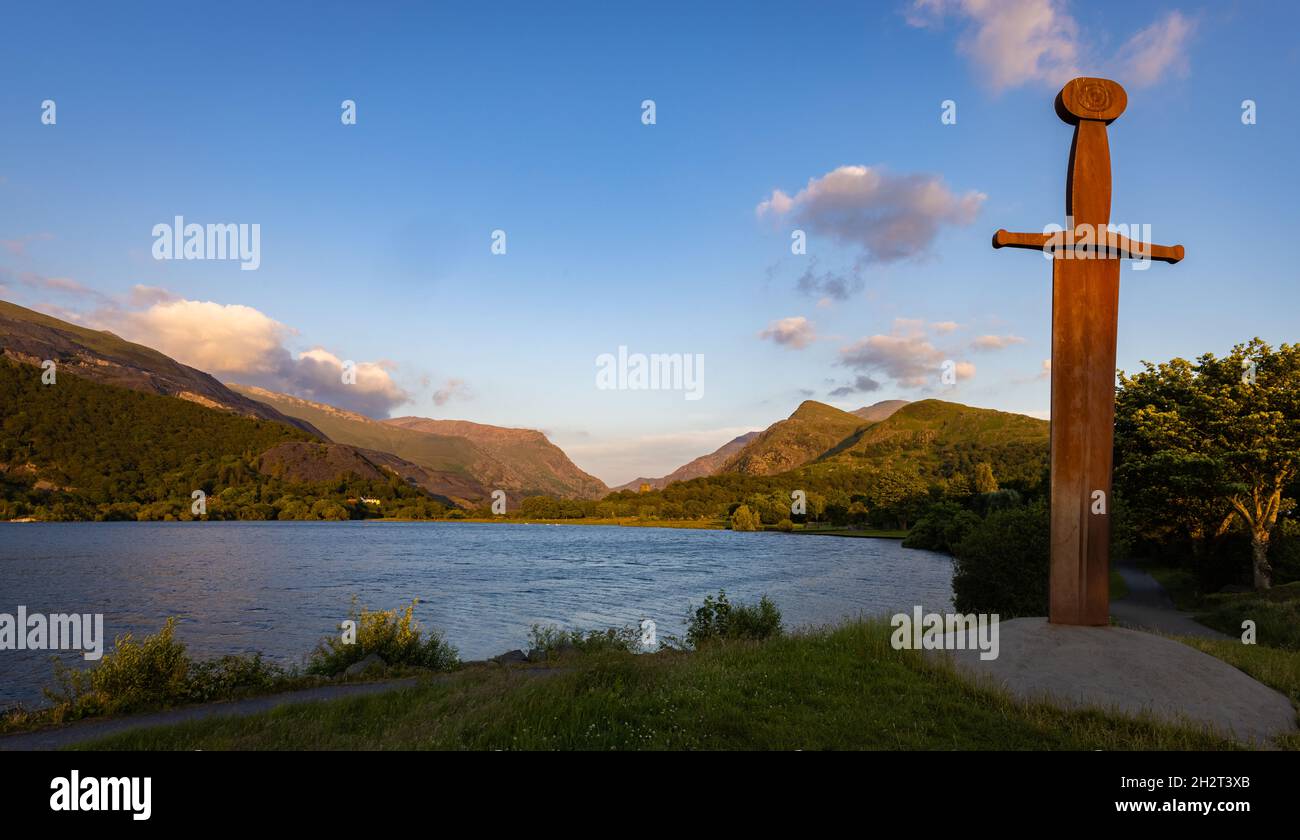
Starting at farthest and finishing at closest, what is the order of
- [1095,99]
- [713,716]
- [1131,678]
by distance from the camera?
1. [1095,99]
2. [1131,678]
3. [713,716]

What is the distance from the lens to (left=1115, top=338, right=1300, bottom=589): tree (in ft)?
89.8

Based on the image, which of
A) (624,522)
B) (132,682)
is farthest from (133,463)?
(132,682)

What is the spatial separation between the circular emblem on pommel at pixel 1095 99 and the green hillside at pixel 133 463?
156 m

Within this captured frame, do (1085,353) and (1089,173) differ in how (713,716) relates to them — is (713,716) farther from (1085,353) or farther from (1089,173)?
(1089,173)

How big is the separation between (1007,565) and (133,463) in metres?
183

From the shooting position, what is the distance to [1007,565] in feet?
73.2

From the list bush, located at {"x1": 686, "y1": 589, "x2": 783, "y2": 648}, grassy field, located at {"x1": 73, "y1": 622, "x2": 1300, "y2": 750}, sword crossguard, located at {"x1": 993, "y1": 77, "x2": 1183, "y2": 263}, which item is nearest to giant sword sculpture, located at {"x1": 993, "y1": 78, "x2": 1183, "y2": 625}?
sword crossguard, located at {"x1": 993, "y1": 77, "x2": 1183, "y2": 263}

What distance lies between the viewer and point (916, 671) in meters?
10.6

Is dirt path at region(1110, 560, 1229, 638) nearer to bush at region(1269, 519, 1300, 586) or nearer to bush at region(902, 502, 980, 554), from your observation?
bush at region(1269, 519, 1300, 586)

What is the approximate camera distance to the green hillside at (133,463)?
12988 cm

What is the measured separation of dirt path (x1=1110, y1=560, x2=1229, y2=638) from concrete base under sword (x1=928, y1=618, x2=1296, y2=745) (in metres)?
11.8

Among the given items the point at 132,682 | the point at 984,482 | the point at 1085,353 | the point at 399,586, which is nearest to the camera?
the point at 1085,353

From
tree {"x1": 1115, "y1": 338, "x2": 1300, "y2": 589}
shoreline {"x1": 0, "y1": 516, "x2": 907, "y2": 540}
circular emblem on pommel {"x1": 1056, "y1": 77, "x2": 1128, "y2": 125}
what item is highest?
A: circular emblem on pommel {"x1": 1056, "y1": 77, "x2": 1128, "y2": 125}
